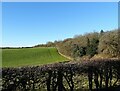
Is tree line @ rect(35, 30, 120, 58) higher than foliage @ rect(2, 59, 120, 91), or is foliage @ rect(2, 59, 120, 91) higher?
tree line @ rect(35, 30, 120, 58)

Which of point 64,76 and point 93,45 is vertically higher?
point 93,45

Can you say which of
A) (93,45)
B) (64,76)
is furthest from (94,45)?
(64,76)

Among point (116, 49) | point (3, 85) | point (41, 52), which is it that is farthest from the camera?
point (41, 52)

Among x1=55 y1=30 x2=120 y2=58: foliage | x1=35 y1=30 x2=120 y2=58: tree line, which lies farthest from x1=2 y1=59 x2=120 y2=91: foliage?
x1=55 y1=30 x2=120 y2=58: foliage

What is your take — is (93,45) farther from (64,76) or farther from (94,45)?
(64,76)

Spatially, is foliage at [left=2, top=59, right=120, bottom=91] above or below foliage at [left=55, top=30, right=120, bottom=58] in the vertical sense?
below

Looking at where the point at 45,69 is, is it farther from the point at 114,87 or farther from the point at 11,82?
the point at 114,87

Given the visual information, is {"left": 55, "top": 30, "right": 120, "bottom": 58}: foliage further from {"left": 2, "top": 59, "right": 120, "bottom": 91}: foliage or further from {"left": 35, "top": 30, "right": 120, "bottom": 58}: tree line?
{"left": 2, "top": 59, "right": 120, "bottom": 91}: foliage

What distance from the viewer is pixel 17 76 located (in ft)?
38.8

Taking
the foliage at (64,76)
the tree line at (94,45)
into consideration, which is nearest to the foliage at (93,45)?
the tree line at (94,45)

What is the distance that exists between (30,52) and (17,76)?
52.7 metres

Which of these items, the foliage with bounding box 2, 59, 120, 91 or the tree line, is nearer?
the foliage with bounding box 2, 59, 120, 91

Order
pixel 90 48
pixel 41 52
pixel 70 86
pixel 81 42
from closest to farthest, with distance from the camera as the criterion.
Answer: pixel 70 86 < pixel 90 48 < pixel 81 42 < pixel 41 52

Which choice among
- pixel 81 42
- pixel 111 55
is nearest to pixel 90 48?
pixel 81 42
